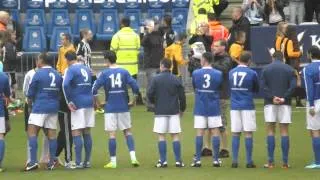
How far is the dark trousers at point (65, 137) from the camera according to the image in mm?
16078

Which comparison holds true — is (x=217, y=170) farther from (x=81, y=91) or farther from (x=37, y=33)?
(x=37, y=33)

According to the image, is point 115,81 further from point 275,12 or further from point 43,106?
point 275,12

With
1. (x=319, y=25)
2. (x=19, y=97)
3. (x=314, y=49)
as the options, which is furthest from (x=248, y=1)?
(x=314, y=49)

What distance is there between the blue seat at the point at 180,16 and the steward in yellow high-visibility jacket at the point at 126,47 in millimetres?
8378

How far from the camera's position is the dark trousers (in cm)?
1608

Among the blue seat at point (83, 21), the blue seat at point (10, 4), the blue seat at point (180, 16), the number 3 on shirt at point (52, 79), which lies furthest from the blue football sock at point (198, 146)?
the blue seat at point (10, 4)

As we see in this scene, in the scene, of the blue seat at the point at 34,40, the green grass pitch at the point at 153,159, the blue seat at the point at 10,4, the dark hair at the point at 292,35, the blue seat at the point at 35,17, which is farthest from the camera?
the blue seat at the point at 10,4

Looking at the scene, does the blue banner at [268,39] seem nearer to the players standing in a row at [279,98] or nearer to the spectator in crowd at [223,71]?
the spectator in crowd at [223,71]

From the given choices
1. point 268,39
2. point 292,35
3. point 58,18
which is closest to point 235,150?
point 292,35

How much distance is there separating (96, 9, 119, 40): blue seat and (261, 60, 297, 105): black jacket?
16.4 metres

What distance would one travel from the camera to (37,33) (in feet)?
102

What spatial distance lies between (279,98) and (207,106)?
118 cm

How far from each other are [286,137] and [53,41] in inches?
653

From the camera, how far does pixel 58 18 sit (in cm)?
3241
